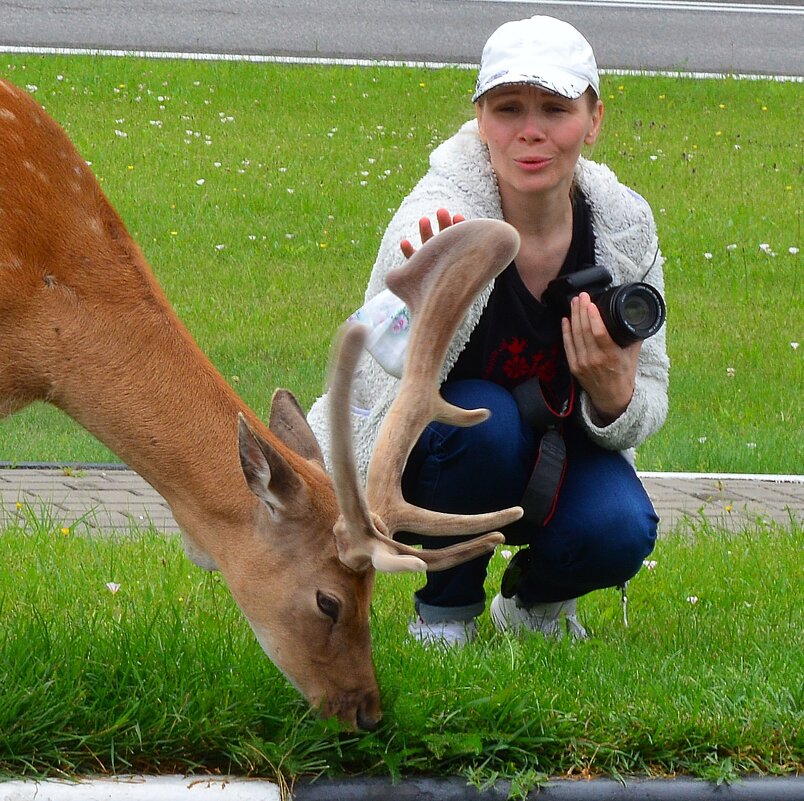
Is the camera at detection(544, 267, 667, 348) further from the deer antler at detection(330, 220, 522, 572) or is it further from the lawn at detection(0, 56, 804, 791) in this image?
the lawn at detection(0, 56, 804, 791)

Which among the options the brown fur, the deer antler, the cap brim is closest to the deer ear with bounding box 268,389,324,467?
the brown fur

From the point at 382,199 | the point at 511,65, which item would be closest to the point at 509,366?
the point at 511,65

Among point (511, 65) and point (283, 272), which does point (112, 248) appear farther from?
point (283, 272)

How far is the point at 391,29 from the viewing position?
17328 mm

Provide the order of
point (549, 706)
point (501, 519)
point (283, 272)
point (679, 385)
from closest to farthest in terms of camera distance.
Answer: point (501, 519), point (549, 706), point (679, 385), point (283, 272)

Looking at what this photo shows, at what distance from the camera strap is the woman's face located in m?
0.62

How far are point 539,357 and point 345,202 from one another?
23.1 ft

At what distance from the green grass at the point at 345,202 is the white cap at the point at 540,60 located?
341 centimetres

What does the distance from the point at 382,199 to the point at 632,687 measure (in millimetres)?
7864

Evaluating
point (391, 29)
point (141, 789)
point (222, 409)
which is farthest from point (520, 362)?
point (391, 29)

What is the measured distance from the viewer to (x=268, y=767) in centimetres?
368

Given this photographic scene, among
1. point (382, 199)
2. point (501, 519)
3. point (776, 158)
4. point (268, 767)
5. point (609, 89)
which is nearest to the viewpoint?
point (501, 519)

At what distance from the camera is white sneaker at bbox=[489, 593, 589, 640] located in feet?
15.8

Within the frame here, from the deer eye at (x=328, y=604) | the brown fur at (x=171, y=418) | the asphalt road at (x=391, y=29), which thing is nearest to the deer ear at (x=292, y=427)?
the brown fur at (x=171, y=418)
